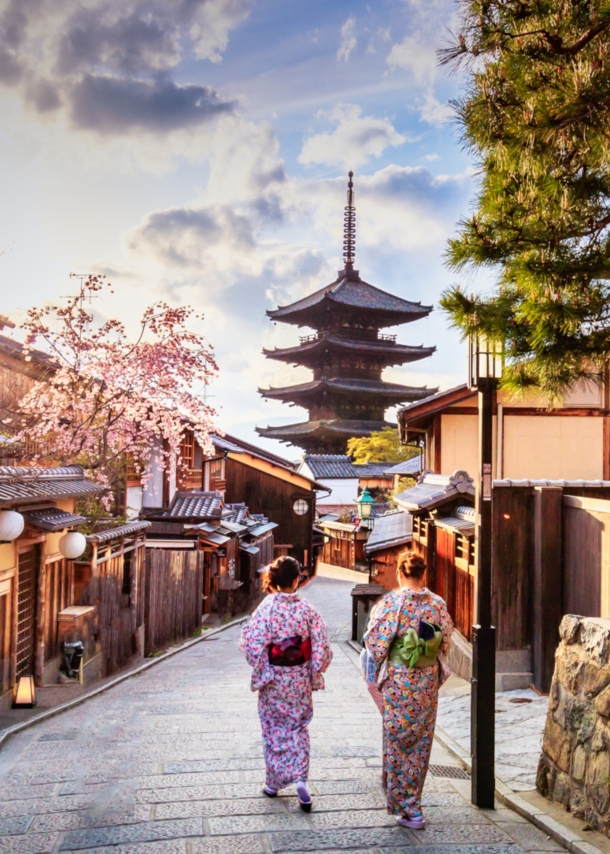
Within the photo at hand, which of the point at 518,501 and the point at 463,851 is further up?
the point at 518,501

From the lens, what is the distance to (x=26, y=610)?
26.7ft

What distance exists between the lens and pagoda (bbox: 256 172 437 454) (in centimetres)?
3978

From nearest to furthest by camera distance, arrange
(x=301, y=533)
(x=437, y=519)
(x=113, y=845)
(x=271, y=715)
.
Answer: (x=113, y=845)
(x=271, y=715)
(x=437, y=519)
(x=301, y=533)

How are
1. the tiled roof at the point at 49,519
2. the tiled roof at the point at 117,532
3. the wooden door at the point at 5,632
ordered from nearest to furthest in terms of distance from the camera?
1. the wooden door at the point at 5,632
2. the tiled roof at the point at 49,519
3. the tiled roof at the point at 117,532

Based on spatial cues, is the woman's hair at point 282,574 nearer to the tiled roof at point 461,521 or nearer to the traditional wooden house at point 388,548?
the tiled roof at point 461,521

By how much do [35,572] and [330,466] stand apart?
30740mm

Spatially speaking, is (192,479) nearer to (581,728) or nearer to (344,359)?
(581,728)

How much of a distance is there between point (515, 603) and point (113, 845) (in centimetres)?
519

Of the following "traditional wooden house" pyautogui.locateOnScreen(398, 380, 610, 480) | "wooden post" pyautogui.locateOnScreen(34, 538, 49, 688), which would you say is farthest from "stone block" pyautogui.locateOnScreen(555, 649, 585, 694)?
"traditional wooden house" pyautogui.locateOnScreen(398, 380, 610, 480)

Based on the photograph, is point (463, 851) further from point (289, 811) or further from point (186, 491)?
point (186, 491)

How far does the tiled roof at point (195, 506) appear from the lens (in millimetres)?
17438

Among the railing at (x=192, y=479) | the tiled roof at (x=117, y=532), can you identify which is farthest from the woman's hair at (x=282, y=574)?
the railing at (x=192, y=479)

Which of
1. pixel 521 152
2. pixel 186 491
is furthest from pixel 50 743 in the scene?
pixel 186 491

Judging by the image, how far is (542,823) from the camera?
409cm
